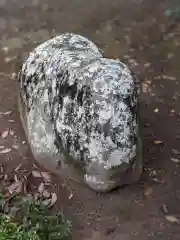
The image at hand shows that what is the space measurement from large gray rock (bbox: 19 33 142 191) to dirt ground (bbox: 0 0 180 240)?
14cm

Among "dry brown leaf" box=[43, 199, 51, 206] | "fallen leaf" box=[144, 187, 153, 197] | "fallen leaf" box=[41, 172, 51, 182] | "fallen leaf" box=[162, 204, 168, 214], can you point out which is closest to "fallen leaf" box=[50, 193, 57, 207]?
"dry brown leaf" box=[43, 199, 51, 206]

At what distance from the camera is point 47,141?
11.2 ft

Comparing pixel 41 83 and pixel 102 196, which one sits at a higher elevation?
pixel 41 83

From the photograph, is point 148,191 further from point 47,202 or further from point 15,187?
point 15,187

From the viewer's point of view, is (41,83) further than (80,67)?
Yes

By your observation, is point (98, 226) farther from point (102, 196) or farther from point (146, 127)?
point (146, 127)

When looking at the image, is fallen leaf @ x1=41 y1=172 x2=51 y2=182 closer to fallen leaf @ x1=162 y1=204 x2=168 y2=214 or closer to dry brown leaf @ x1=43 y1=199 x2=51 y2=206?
dry brown leaf @ x1=43 y1=199 x2=51 y2=206

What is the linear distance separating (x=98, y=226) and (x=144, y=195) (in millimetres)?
398

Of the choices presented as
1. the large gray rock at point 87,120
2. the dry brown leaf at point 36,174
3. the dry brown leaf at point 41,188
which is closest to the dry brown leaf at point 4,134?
the large gray rock at point 87,120

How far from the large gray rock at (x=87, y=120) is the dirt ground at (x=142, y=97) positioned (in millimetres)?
140

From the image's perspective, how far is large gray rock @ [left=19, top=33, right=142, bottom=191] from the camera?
3.11m

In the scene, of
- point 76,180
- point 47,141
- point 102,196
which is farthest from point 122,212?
point 47,141

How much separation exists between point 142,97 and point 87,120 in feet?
3.94

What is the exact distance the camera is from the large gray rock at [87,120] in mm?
3113
